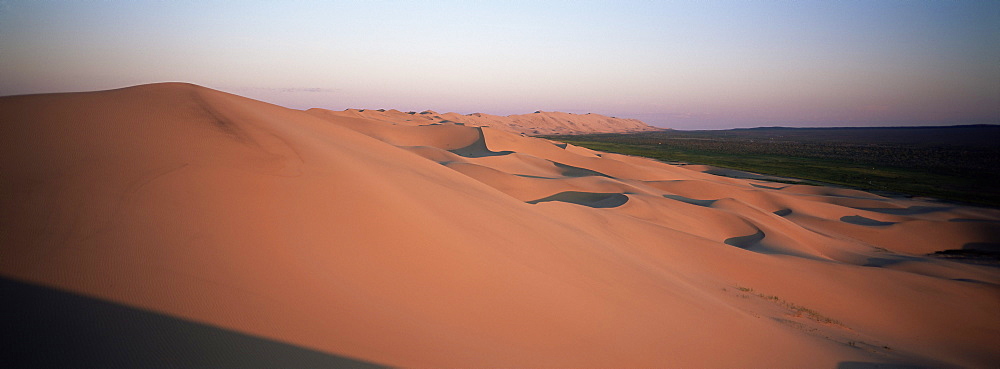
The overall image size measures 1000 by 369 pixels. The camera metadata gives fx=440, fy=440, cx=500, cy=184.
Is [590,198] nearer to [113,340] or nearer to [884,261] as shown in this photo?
[884,261]

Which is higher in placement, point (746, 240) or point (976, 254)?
point (746, 240)

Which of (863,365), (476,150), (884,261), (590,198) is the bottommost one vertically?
(884,261)

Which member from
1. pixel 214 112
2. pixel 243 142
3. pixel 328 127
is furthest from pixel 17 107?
pixel 328 127

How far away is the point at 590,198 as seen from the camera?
1681cm

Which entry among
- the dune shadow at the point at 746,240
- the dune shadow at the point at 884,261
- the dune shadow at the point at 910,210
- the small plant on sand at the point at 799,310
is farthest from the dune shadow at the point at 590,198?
the dune shadow at the point at 910,210

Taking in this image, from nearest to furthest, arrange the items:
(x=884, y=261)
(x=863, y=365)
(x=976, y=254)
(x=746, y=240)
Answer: (x=863, y=365), (x=884, y=261), (x=746, y=240), (x=976, y=254)

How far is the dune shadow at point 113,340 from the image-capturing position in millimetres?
2342

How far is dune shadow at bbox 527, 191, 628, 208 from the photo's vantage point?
50.5 ft

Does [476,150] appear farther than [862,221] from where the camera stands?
Yes

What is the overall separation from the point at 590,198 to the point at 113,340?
15.4 m

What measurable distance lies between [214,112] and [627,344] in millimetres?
6181

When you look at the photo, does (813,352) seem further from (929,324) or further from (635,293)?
(929,324)

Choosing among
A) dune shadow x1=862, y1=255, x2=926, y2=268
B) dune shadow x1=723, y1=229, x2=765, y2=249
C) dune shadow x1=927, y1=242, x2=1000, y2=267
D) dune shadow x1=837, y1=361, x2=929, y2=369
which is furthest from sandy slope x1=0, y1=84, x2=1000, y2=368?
dune shadow x1=927, y1=242, x2=1000, y2=267

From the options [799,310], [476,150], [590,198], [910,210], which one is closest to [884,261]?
[799,310]
